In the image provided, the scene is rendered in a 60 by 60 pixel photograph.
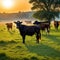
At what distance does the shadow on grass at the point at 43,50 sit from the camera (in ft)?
64.6

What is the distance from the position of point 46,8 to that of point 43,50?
35314 millimetres

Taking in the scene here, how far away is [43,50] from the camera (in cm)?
2141

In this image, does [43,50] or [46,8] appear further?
[46,8]

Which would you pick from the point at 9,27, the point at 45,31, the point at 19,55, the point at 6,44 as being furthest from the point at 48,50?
the point at 9,27

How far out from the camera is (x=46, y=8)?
184 feet

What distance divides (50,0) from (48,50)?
3572 cm

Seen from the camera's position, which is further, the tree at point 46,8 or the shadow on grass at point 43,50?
the tree at point 46,8

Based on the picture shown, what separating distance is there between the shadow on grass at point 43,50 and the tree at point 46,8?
31.8 m

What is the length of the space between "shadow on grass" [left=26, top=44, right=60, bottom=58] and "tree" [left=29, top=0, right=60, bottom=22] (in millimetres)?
31801

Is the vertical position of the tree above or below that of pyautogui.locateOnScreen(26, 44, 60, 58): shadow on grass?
above

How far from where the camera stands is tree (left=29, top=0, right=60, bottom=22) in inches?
2157

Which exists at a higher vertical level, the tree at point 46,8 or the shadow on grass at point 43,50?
the tree at point 46,8

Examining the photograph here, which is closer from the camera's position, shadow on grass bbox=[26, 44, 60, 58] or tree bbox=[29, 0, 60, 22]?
shadow on grass bbox=[26, 44, 60, 58]

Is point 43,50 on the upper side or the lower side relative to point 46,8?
lower
